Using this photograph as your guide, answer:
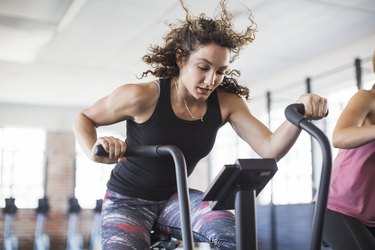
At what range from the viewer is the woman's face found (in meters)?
1.76

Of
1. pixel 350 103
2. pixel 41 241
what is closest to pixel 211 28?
pixel 350 103

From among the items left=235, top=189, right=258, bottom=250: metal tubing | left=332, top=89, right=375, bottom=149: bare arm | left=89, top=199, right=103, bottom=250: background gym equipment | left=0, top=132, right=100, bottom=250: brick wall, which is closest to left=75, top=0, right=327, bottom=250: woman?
left=332, top=89, right=375, bottom=149: bare arm

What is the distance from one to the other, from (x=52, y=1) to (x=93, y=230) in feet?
15.8

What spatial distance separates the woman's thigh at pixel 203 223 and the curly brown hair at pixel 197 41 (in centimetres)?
47

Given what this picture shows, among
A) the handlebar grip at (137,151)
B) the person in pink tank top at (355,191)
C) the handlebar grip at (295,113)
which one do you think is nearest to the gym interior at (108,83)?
the person in pink tank top at (355,191)

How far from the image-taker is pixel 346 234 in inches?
74.2

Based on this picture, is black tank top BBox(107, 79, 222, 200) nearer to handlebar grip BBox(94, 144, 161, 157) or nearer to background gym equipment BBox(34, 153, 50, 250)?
handlebar grip BBox(94, 144, 161, 157)

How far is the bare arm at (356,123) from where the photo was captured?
5.57 feet

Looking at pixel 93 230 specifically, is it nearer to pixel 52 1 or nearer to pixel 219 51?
pixel 52 1

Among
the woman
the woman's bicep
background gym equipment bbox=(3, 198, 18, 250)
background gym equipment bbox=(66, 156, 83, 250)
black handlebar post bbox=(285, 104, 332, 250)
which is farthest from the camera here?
background gym equipment bbox=(66, 156, 83, 250)

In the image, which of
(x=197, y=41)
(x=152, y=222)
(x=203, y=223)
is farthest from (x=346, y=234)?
(x=197, y=41)

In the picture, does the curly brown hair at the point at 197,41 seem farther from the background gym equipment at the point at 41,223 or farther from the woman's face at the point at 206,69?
the background gym equipment at the point at 41,223

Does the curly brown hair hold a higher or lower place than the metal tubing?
higher

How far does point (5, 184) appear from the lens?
8586 millimetres
